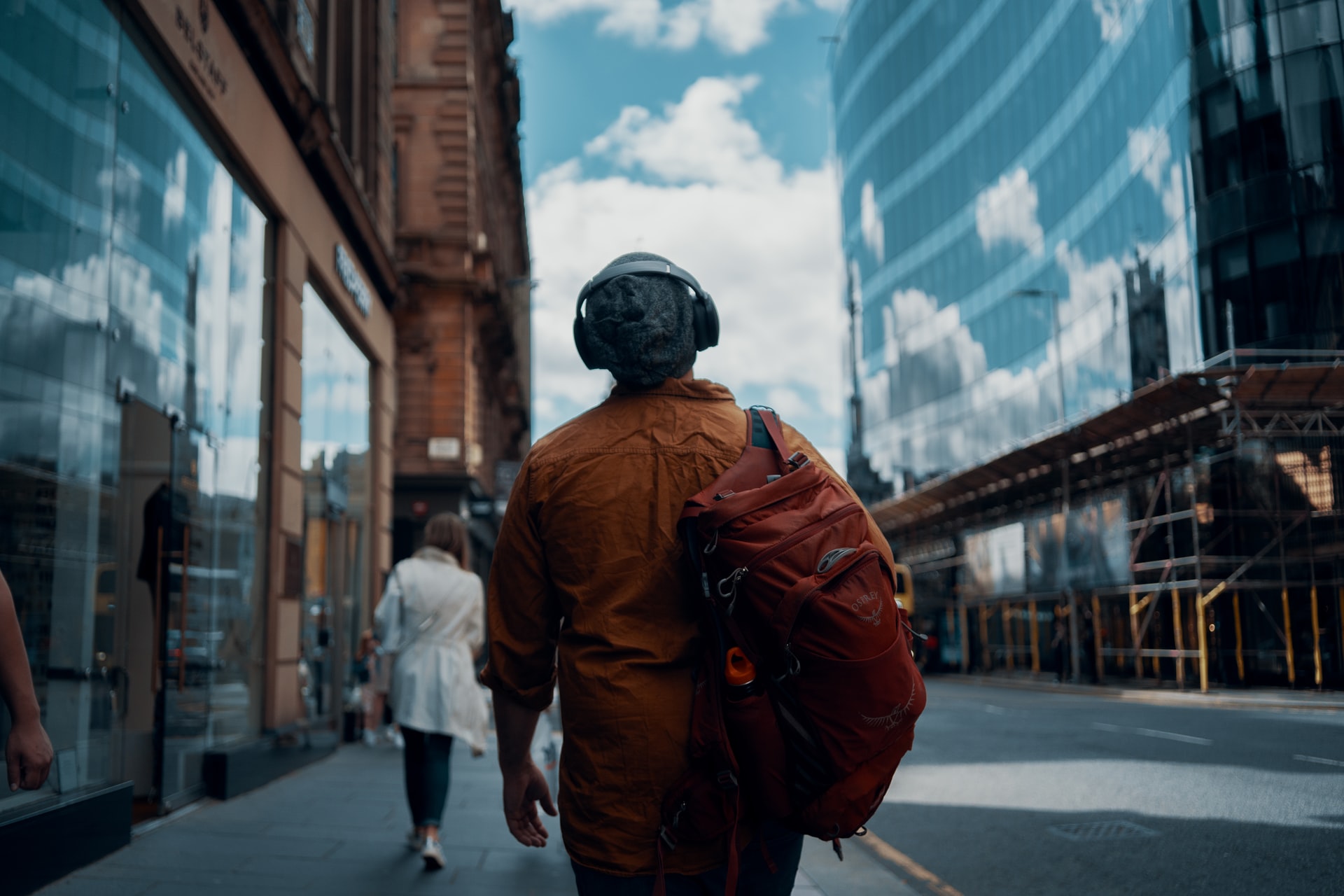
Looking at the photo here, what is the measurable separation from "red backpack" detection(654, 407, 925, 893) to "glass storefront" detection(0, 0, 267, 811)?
4.05 m

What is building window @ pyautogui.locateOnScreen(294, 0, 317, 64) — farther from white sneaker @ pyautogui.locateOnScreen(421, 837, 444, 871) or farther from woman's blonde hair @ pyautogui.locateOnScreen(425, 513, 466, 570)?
white sneaker @ pyautogui.locateOnScreen(421, 837, 444, 871)

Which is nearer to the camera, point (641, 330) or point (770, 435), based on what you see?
point (770, 435)

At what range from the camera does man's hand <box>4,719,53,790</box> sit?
2477 mm

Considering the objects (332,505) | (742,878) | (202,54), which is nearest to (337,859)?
(742,878)

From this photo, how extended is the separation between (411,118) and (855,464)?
34238 mm

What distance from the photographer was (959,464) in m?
43.7

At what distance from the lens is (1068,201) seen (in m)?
34.5

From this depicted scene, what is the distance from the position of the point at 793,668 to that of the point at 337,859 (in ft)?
16.1

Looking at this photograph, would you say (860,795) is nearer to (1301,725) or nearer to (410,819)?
(410,819)

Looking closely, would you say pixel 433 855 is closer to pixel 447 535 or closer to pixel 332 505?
pixel 447 535

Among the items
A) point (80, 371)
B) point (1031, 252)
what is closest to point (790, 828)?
point (80, 371)

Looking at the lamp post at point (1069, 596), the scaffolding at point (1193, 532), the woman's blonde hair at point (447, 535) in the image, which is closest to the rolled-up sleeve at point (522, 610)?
the woman's blonde hair at point (447, 535)

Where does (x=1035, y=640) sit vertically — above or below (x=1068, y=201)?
below

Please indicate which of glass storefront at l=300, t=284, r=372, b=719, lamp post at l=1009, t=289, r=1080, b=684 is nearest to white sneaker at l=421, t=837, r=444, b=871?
glass storefront at l=300, t=284, r=372, b=719
